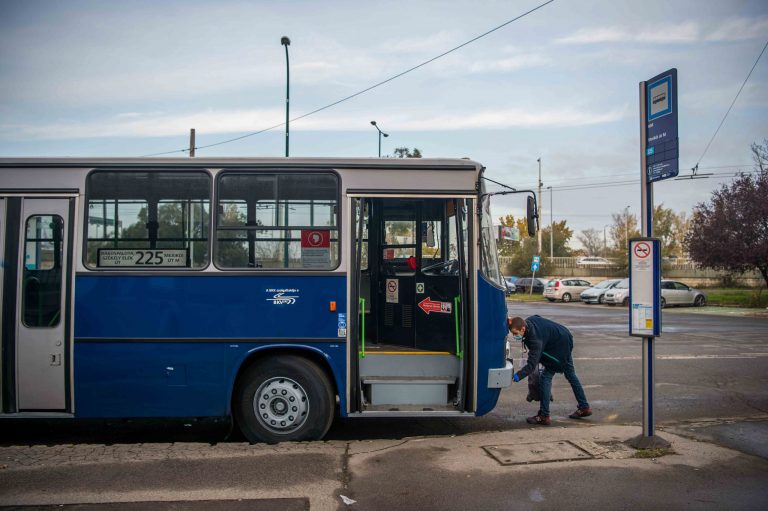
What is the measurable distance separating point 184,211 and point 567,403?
6142 mm

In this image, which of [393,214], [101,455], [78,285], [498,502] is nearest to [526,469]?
[498,502]

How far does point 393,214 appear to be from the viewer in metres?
7.99

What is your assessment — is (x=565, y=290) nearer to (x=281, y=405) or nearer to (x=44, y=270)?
(x=281, y=405)

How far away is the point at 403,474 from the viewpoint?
583 cm

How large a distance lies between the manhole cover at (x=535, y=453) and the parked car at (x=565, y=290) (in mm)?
37577

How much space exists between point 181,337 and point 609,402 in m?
6.27

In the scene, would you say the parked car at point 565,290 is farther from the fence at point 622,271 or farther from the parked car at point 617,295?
the fence at point 622,271

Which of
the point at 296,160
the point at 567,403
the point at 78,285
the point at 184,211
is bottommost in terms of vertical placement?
the point at 567,403

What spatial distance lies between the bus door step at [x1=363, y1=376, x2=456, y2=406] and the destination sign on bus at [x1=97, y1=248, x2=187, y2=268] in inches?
94.2

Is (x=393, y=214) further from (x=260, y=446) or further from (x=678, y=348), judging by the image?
(x=678, y=348)

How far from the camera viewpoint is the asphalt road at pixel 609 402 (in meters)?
7.84

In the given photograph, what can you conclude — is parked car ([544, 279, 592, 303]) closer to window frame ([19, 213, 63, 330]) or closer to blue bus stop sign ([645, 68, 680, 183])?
blue bus stop sign ([645, 68, 680, 183])

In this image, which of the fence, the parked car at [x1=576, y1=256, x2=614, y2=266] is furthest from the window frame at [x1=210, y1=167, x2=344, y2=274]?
the parked car at [x1=576, y1=256, x2=614, y2=266]

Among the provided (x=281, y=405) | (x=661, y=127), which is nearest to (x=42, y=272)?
(x=281, y=405)
